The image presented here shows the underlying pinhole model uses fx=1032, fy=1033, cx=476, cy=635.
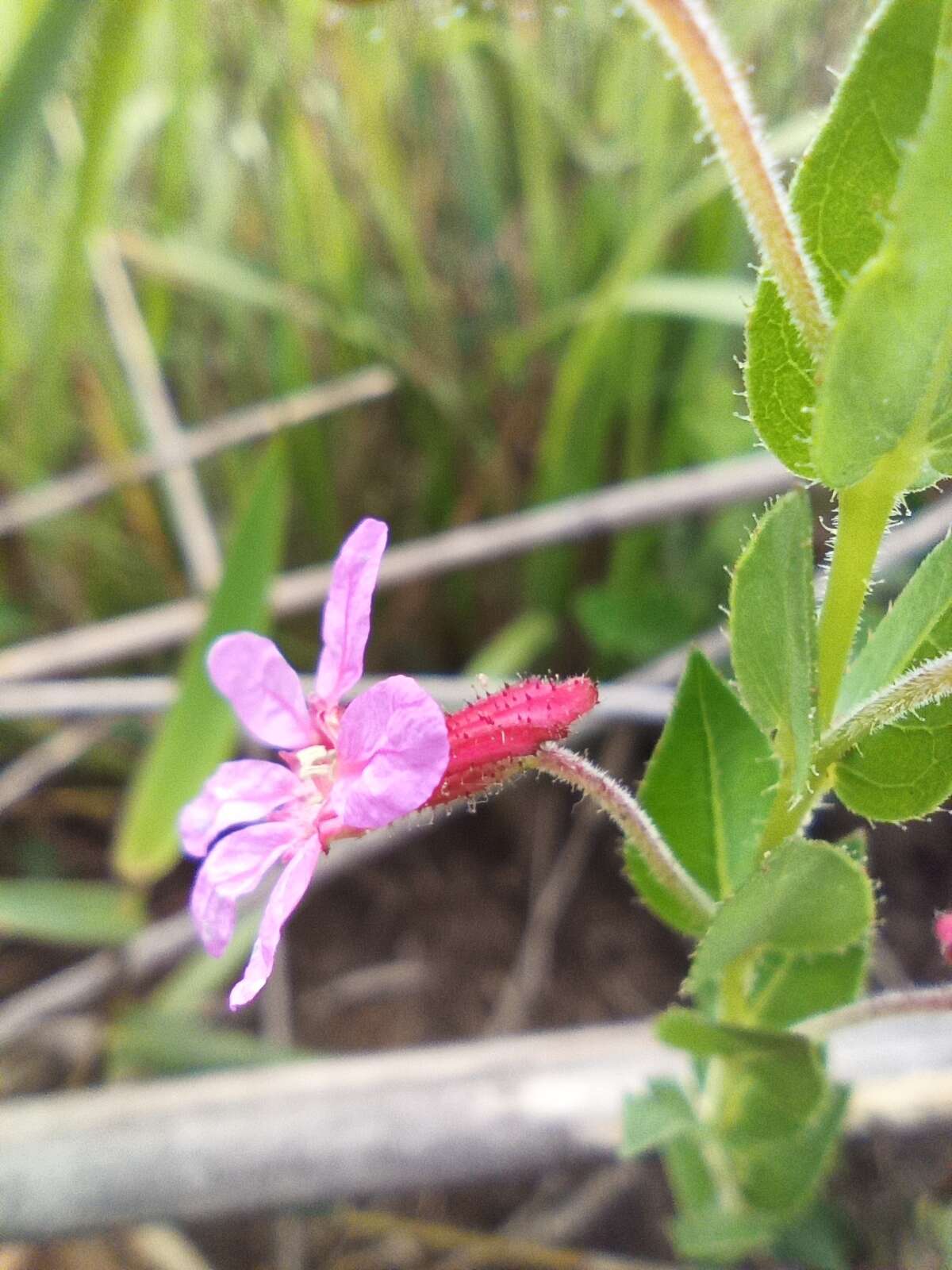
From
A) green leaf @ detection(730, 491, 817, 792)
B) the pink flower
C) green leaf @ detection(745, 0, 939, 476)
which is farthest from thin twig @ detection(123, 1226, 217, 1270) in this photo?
green leaf @ detection(745, 0, 939, 476)

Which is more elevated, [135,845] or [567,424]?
[567,424]

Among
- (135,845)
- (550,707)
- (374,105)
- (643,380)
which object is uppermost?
(374,105)

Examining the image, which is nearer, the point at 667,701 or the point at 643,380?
the point at 667,701

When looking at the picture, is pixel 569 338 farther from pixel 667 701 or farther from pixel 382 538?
pixel 382 538

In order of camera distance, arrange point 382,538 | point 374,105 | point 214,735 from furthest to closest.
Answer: point 374,105 → point 214,735 → point 382,538

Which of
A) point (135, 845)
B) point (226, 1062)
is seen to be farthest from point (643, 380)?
point (226, 1062)

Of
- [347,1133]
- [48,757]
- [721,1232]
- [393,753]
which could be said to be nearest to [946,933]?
[393,753]
